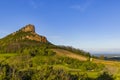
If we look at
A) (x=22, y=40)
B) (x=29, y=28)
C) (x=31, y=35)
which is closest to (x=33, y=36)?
(x=31, y=35)

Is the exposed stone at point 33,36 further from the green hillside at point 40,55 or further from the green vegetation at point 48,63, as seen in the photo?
the green vegetation at point 48,63

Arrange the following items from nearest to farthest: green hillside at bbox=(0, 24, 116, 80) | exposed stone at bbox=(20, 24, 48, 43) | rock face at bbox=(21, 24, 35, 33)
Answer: green hillside at bbox=(0, 24, 116, 80) → exposed stone at bbox=(20, 24, 48, 43) → rock face at bbox=(21, 24, 35, 33)

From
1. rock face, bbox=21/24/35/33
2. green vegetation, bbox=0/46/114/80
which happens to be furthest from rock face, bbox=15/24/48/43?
green vegetation, bbox=0/46/114/80

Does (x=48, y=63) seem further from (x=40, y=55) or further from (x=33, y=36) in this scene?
(x=33, y=36)

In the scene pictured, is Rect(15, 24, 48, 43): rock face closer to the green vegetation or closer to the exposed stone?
the exposed stone

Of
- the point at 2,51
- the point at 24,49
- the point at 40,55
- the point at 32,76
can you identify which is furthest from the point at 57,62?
the point at 32,76

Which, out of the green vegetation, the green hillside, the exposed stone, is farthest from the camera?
the exposed stone

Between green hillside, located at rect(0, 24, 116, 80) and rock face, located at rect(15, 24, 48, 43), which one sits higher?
rock face, located at rect(15, 24, 48, 43)

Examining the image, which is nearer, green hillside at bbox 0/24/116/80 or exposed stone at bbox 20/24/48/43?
green hillside at bbox 0/24/116/80

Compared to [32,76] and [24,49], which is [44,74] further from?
[24,49]

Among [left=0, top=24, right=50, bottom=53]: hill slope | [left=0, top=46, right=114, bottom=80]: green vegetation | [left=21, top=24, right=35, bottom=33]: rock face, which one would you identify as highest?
[left=21, top=24, right=35, bottom=33]: rock face

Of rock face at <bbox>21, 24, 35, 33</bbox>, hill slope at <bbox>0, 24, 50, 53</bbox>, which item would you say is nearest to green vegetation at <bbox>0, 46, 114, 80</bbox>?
hill slope at <bbox>0, 24, 50, 53</bbox>

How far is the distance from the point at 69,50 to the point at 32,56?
51.7ft

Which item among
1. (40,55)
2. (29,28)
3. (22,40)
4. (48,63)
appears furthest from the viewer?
(29,28)
